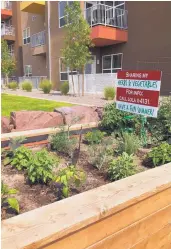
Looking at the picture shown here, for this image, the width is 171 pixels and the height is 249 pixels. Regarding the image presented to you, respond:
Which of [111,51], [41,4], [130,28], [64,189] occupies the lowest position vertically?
[64,189]

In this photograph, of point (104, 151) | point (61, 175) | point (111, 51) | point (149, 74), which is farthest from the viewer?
point (111, 51)

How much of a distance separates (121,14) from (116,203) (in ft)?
53.5

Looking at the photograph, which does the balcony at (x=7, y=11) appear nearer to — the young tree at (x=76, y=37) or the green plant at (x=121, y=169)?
the young tree at (x=76, y=37)

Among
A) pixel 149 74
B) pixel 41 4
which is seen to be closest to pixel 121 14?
pixel 41 4

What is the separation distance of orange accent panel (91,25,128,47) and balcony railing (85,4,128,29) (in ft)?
1.58

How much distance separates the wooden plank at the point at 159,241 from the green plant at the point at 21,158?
1487mm

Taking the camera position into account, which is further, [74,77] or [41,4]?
[41,4]

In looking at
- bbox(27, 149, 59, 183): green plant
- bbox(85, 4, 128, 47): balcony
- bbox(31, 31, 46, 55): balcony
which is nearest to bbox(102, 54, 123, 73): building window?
bbox(85, 4, 128, 47): balcony

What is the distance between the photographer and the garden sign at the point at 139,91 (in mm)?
3287

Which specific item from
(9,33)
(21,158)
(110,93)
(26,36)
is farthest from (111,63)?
(9,33)

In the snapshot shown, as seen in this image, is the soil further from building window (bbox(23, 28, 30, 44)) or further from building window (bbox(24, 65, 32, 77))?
building window (bbox(23, 28, 30, 44))

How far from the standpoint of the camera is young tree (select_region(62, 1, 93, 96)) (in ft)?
47.9

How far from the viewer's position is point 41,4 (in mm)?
20844

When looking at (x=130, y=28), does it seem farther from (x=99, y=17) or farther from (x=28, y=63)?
(x=28, y=63)
